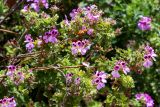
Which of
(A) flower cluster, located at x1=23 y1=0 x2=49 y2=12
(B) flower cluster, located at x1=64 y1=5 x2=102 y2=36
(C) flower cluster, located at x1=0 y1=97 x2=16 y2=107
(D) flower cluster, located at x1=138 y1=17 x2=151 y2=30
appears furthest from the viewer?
(D) flower cluster, located at x1=138 y1=17 x2=151 y2=30

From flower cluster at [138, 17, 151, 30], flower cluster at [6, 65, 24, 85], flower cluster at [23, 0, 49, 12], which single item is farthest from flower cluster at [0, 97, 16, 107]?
flower cluster at [138, 17, 151, 30]

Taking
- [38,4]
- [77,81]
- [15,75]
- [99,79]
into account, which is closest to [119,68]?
[99,79]

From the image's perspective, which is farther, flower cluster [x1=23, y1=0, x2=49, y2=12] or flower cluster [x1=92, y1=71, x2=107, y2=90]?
flower cluster [x1=23, y1=0, x2=49, y2=12]

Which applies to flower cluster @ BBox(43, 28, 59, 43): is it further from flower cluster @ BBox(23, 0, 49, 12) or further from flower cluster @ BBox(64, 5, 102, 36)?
flower cluster @ BBox(23, 0, 49, 12)

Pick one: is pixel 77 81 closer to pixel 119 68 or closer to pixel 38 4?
pixel 119 68

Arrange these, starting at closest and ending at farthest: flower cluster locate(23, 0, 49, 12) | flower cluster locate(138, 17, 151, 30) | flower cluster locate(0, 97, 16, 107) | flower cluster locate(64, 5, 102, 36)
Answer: flower cluster locate(0, 97, 16, 107)
flower cluster locate(64, 5, 102, 36)
flower cluster locate(23, 0, 49, 12)
flower cluster locate(138, 17, 151, 30)

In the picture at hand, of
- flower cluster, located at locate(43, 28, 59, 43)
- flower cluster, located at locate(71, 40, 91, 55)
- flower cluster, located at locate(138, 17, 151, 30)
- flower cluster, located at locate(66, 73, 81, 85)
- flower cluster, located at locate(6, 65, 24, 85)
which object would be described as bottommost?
flower cluster, located at locate(138, 17, 151, 30)
